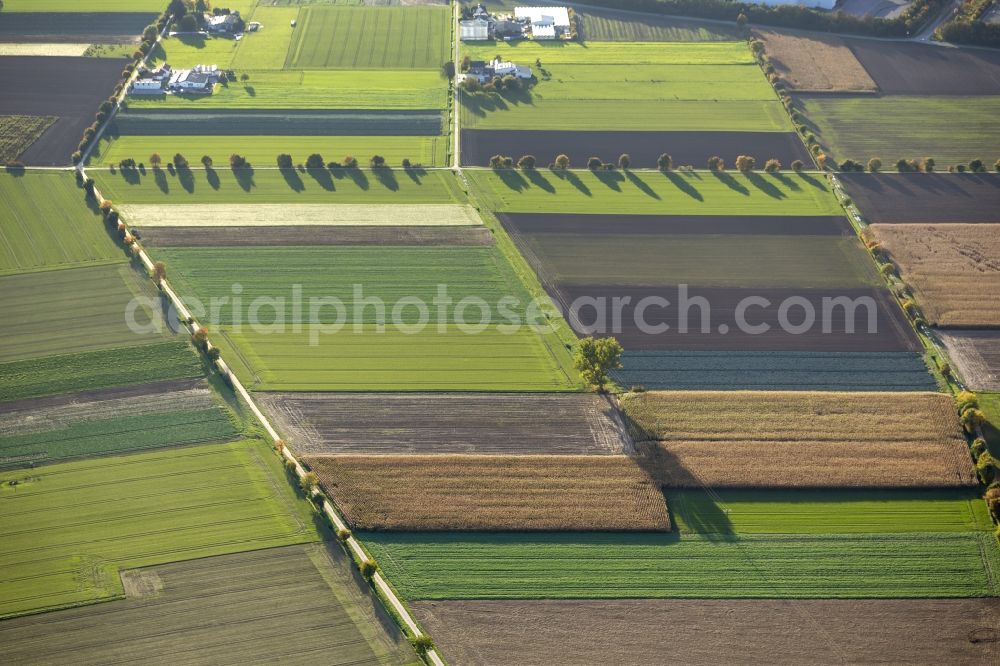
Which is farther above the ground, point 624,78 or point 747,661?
point 624,78

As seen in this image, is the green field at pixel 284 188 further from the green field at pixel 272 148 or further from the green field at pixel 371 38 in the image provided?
the green field at pixel 371 38

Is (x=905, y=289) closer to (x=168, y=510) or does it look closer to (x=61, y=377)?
(x=168, y=510)

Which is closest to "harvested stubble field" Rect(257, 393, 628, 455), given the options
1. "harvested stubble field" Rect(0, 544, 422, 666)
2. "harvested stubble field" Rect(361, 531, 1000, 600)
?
"harvested stubble field" Rect(361, 531, 1000, 600)

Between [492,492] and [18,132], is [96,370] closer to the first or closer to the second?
[492,492]

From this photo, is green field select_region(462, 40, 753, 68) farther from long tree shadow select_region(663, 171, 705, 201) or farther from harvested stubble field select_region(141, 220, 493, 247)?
harvested stubble field select_region(141, 220, 493, 247)

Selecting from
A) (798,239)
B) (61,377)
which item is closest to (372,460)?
(61,377)

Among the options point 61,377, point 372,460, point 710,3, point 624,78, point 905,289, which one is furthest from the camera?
point 710,3
